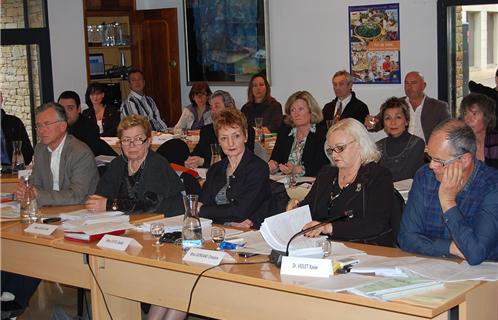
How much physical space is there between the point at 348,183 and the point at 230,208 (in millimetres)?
797

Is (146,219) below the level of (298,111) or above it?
below

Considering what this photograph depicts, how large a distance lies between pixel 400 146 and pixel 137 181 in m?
2.08

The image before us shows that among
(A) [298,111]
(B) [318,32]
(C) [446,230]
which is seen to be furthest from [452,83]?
(C) [446,230]

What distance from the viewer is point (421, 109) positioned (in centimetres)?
827

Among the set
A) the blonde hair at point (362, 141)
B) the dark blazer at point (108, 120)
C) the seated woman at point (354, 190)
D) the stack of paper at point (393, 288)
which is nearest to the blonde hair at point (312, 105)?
the seated woman at point (354, 190)

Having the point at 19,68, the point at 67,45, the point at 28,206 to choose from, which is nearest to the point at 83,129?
the point at 28,206

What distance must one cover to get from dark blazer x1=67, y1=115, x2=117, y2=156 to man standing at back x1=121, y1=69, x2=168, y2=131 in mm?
2613

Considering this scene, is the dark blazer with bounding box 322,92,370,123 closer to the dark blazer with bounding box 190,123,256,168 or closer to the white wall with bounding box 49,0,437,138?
the white wall with bounding box 49,0,437,138

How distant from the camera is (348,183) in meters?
4.14

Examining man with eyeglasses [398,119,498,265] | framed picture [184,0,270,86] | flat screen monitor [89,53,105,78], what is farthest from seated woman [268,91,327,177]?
flat screen monitor [89,53,105,78]

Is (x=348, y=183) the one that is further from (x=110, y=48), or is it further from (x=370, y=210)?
(x=110, y=48)

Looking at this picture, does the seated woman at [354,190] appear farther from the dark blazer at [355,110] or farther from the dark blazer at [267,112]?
the dark blazer at [267,112]

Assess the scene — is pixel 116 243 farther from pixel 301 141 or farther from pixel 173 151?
pixel 301 141

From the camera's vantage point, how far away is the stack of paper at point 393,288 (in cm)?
287
